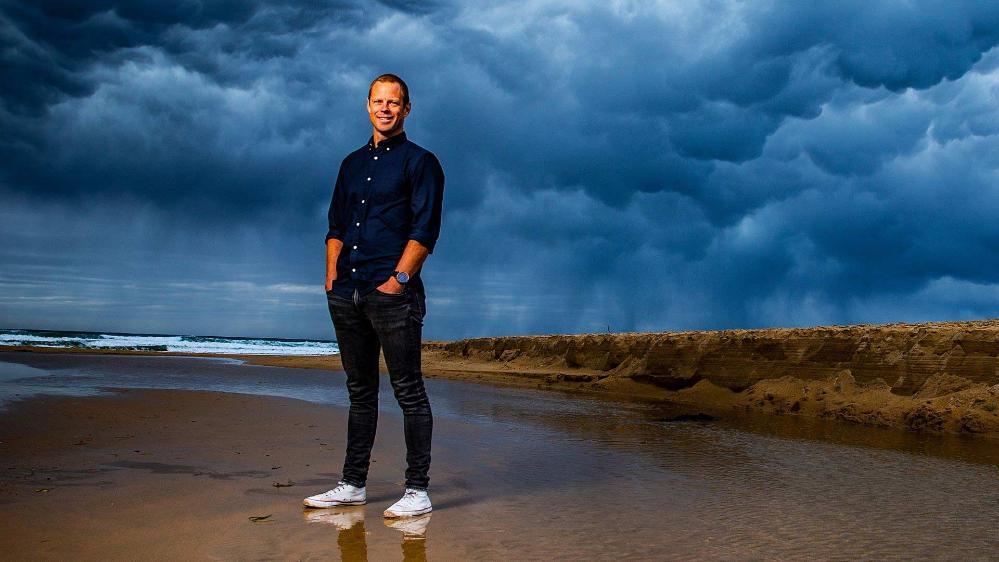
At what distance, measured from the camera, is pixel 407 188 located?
3.46 meters

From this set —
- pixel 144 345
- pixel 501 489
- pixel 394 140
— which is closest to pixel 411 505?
pixel 501 489

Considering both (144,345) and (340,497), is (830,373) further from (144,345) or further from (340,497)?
(144,345)

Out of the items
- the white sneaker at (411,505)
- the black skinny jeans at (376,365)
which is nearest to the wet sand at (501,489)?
the white sneaker at (411,505)

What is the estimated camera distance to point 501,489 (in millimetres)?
3713

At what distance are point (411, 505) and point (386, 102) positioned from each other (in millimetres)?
2082

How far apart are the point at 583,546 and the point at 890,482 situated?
2519 mm

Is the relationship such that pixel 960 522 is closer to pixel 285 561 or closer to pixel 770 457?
pixel 770 457

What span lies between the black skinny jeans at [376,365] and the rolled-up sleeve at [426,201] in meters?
0.29

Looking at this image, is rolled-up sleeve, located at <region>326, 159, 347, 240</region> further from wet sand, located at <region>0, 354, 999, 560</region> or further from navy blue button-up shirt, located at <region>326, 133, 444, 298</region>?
wet sand, located at <region>0, 354, 999, 560</region>

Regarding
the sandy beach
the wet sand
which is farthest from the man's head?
the sandy beach

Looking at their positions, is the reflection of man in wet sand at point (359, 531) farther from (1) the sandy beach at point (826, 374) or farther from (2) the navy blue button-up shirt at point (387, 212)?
(1) the sandy beach at point (826, 374)

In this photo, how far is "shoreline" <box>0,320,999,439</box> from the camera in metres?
6.62

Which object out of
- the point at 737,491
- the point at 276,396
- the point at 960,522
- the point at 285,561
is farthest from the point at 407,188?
the point at 276,396

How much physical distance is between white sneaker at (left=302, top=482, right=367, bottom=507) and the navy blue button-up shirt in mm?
982
